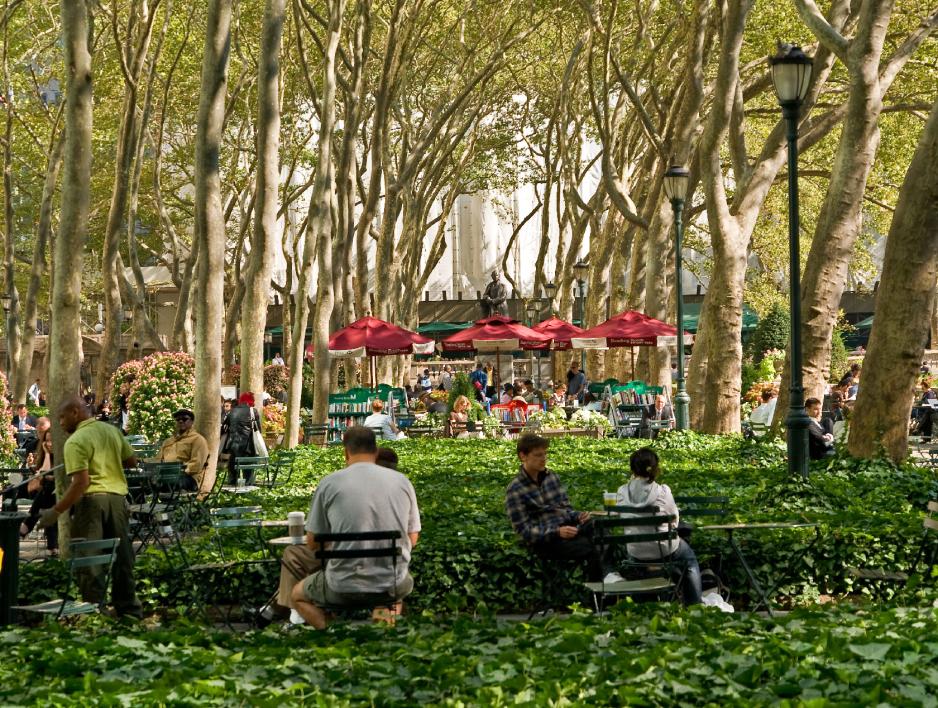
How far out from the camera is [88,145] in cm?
1187

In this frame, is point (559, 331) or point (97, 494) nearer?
point (97, 494)

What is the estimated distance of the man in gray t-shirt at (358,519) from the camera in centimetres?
827

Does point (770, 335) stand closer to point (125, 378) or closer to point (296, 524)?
point (125, 378)

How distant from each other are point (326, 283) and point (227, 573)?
14222 mm

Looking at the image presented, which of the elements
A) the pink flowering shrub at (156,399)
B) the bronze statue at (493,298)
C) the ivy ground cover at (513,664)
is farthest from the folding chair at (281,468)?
the bronze statue at (493,298)

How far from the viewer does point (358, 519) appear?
325 inches

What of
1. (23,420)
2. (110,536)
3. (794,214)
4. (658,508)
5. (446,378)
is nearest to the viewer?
(658,508)

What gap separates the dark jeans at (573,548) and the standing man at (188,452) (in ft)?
21.7

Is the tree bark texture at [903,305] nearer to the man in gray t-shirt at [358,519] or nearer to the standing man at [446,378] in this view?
the man in gray t-shirt at [358,519]

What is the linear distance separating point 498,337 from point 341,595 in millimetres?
23470

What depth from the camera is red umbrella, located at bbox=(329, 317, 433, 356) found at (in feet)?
94.7

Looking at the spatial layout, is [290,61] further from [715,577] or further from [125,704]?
[125,704]

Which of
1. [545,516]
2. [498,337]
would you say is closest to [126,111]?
[498,337]

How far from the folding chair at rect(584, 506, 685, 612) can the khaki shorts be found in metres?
1.33
